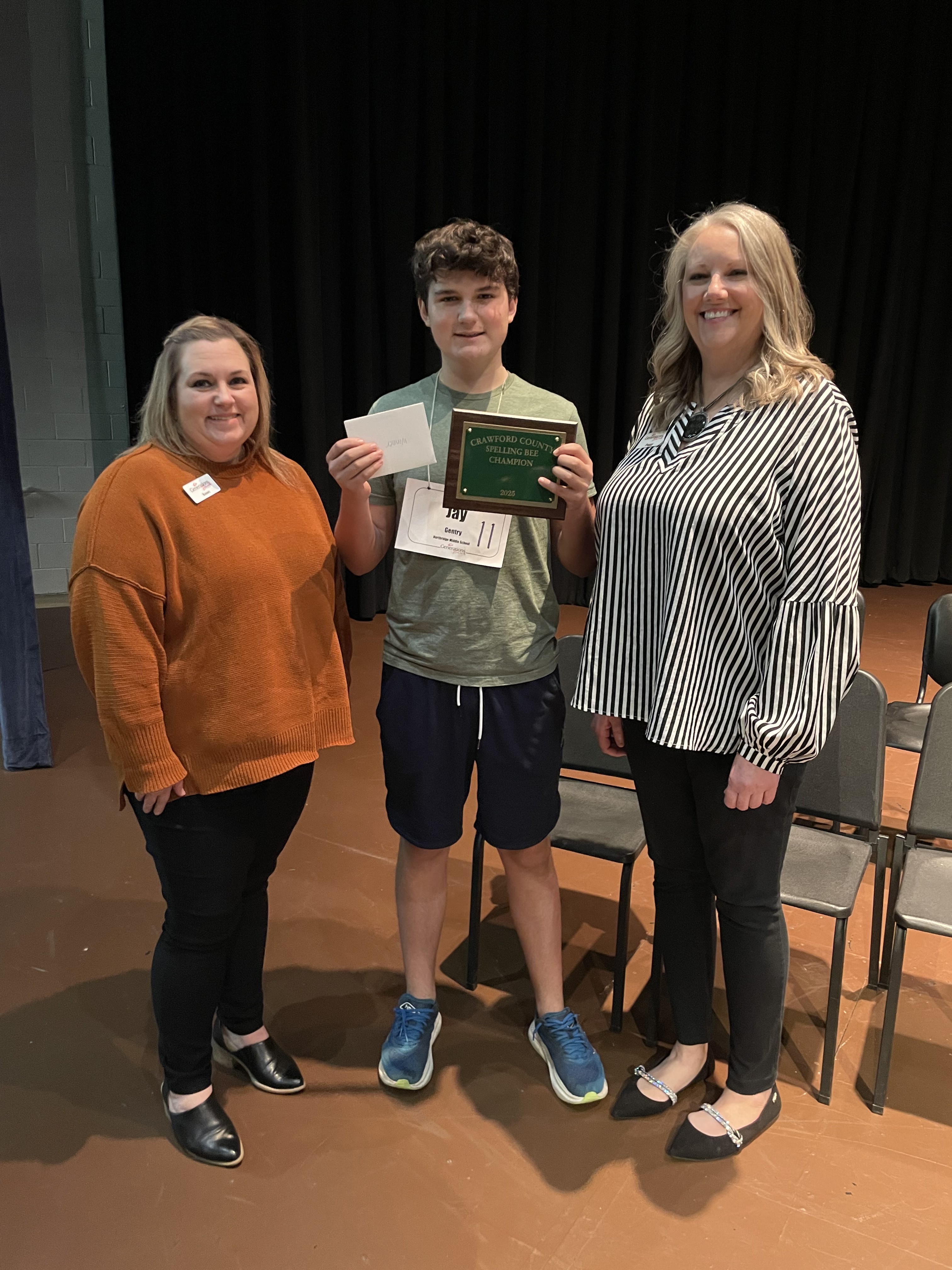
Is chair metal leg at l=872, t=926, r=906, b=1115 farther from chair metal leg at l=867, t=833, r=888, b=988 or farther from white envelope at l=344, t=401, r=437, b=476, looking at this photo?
white envelope at l=344, t=401, r=437, b=476

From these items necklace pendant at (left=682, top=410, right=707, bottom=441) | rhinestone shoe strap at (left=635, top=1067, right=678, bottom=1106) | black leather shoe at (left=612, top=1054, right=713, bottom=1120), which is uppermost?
necklace pendant at (left=682, top=410, right=707, bottom=441)

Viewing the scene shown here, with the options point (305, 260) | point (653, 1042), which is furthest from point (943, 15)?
point (653, 1042)

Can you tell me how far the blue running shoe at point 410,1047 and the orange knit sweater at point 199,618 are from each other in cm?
68

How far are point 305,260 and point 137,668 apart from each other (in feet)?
14.4

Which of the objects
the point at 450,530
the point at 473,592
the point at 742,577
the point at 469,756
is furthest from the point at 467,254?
the point at 469,756

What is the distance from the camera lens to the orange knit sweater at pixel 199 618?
147 centimetres

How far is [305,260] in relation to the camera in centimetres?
529

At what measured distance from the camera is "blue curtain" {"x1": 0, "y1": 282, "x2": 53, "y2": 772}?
3318 mm

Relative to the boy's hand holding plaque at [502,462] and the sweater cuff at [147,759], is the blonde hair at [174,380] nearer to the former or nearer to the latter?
the boy's hand holding plaque at [502,462]

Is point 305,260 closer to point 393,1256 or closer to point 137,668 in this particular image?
point 137,668

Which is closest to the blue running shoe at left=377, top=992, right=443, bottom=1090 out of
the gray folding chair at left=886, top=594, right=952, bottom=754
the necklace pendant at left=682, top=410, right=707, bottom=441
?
the necklace pendant at left=682, top=410, right=707, bottom=441

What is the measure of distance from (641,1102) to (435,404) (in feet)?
4.74

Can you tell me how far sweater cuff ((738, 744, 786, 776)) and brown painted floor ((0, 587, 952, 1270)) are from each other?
821mm

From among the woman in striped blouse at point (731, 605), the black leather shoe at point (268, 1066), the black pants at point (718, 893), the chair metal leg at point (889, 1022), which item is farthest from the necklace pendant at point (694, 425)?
the black leather shoe at point (268, 1066)
